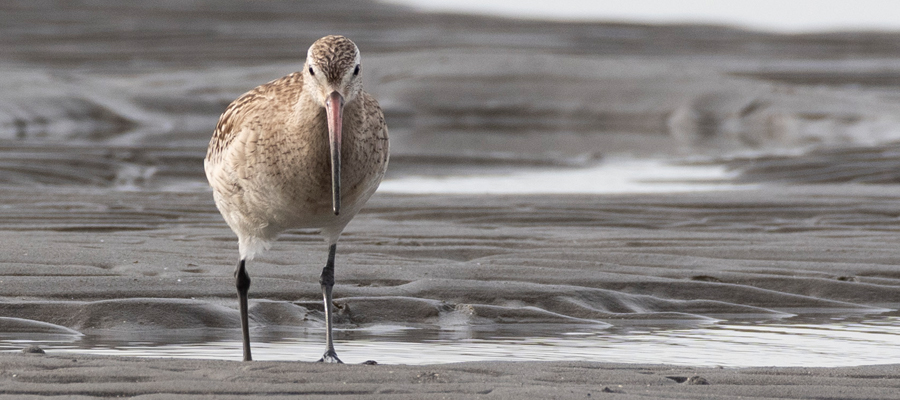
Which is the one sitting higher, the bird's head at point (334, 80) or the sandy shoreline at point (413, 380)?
the bird's head at point (334, 80)

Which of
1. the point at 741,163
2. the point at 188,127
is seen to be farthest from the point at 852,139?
the point at 188,127

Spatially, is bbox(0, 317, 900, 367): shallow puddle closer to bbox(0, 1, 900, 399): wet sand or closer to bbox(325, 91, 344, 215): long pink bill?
Answer: bbox(0, 1, 900, 399): wet sand

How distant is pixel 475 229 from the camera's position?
27.0 ft

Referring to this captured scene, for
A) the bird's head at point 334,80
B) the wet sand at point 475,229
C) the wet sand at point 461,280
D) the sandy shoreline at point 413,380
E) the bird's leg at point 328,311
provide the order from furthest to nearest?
1. the bird's leg at point 328,311
2. the bird's head at point 334,80
3. the wet sand at point 475,229
4. the wet sand at point 461,280
5. the sandy shoreline at point 413,380

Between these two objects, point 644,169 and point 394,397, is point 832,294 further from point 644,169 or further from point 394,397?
point 644,169

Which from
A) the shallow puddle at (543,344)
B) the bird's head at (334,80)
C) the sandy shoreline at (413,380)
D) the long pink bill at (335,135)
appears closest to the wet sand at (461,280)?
the sandy shoreline at (413,380)

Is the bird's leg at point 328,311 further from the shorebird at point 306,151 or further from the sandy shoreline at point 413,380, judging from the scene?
the sandy shoreline at point 413,380

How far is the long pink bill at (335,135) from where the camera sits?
4.37 m

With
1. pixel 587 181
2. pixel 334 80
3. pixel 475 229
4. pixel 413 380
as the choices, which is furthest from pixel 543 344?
pixel 587 181

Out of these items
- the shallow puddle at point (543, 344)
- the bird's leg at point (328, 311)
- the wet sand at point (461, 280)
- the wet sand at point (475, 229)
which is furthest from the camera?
the shallow puddle at point (543, 344)

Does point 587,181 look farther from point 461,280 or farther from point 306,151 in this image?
point 306,151

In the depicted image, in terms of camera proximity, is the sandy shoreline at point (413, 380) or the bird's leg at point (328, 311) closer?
the sandy shoreline at point (413, 380)

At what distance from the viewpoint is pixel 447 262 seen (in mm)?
7051

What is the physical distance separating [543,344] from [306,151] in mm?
1422
